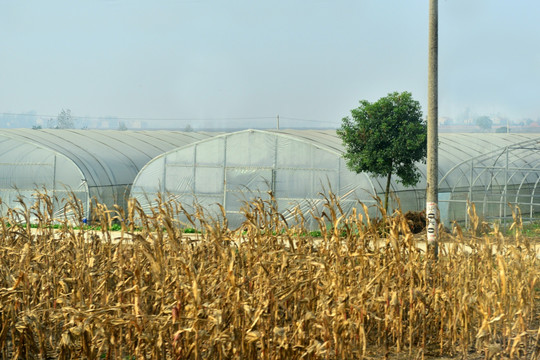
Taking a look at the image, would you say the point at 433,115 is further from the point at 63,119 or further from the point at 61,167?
the point at 63,119

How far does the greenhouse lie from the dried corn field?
16.2m

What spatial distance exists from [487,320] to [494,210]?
2145 cm

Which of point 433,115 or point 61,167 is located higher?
point 433,115

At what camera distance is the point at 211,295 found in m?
7.02

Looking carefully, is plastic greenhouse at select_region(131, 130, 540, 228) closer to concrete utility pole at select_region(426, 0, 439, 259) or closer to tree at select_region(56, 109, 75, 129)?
concrete utility pole at select_region(426, 0, 439, 259)

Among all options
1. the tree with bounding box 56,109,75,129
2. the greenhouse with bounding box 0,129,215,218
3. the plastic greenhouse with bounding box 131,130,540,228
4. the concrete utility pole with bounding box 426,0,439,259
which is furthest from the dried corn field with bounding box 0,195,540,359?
the tree with bounding box 56,109,75,129

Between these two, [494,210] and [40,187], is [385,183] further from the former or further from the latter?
[40,187]

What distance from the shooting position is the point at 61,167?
2592cm

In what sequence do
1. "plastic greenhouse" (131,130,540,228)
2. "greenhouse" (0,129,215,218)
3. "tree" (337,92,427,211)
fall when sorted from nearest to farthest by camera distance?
"tree" (337,92,427,211) → "plastic greenhouse" (131,130,540,228) → "greenhouse" (0,129,215,218)

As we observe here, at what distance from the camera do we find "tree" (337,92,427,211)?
2259 centimetres

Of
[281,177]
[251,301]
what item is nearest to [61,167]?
[281,177]

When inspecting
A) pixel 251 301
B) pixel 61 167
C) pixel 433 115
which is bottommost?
pixel 251 301

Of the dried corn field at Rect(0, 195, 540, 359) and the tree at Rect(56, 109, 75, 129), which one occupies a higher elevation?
the tree at Rect(56, 109, 75, 129)

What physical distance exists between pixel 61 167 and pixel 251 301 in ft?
66.9
